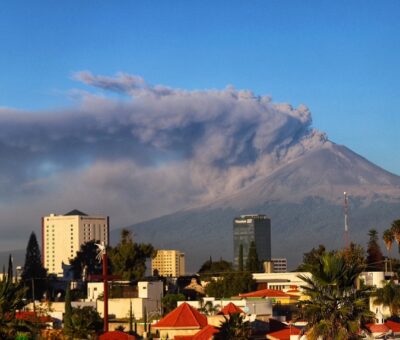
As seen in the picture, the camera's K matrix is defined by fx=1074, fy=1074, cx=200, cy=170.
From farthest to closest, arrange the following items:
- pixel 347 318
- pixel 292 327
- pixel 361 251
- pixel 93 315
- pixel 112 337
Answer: pixel 361 251 < pixel 93 315 < pixel 112 337 < pixel 292 327 < pixel 347 318

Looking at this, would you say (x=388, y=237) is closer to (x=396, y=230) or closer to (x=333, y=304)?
(x=396, y=230)

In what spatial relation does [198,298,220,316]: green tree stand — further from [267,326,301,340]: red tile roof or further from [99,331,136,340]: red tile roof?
[267,326,301,340]: red tile roof

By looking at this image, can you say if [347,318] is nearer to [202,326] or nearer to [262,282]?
[202,326]

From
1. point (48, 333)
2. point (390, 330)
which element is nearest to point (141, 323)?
point (48, 333)

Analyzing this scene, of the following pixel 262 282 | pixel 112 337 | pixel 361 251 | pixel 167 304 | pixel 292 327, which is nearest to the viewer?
pixel 292 327

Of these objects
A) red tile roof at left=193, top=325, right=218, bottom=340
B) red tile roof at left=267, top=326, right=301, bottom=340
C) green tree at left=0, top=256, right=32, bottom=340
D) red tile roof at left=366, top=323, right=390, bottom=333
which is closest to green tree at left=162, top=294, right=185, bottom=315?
red tile roof at left=267, top=326, right=301, bottom=340

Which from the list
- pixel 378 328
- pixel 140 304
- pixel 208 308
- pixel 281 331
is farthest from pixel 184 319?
pixel 378 328
